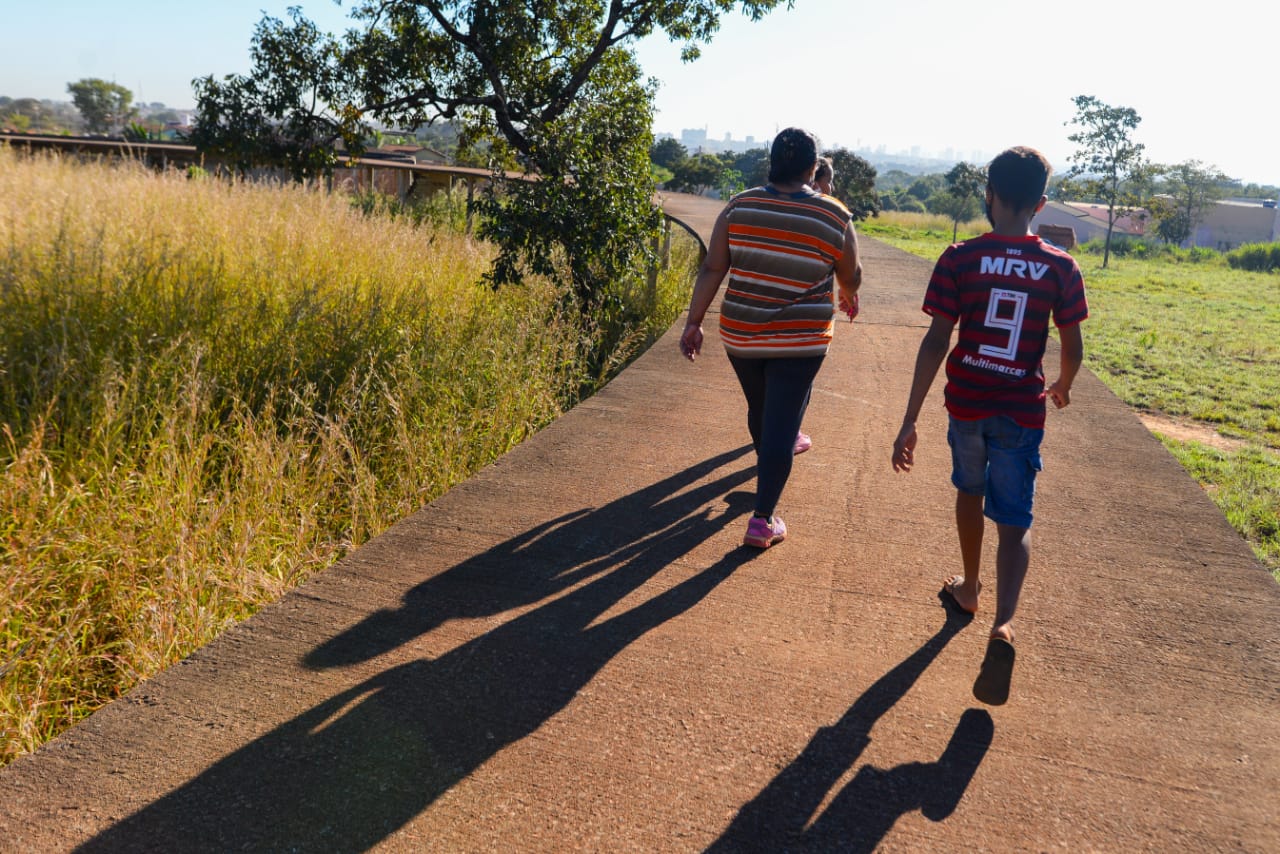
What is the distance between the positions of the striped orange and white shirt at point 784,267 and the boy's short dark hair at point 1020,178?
90cm

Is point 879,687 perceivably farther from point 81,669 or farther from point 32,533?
point 32,533

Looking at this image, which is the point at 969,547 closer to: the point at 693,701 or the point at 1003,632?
the point at 1003,632

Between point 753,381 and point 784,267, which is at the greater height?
point 784,267

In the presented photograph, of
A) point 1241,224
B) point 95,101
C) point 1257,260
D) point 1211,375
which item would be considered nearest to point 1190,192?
point 1241,224

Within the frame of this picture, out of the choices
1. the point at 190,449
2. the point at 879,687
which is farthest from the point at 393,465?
the point at 879,687

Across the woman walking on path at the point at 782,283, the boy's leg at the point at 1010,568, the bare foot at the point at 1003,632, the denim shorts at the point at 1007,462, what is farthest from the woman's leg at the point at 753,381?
the bare foot at the point at 1003,632

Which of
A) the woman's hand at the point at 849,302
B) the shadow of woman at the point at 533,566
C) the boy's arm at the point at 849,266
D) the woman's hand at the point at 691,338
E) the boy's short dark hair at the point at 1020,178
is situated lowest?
the shadow of woman at the point at 533,566

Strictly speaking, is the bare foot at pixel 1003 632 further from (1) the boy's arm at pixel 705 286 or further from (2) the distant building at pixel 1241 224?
(2) the distant building at pixel 1241 224

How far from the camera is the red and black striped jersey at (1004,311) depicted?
301 cm

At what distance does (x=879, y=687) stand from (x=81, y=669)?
287 cm

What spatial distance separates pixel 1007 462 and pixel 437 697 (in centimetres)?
200

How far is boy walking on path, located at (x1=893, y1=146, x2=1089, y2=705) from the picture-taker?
3025 millimetres

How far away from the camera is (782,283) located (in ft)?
13.0

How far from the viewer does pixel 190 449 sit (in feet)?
14.6
